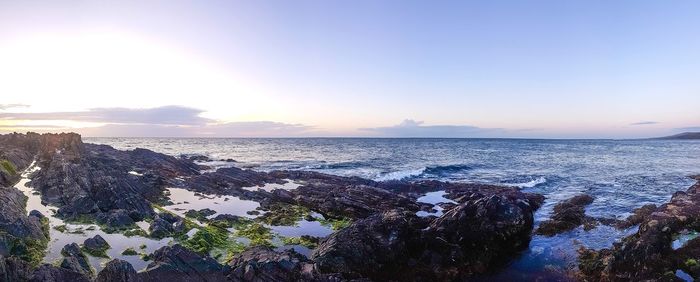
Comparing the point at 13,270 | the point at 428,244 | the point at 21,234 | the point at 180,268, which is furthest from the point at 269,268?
the point at 21,234

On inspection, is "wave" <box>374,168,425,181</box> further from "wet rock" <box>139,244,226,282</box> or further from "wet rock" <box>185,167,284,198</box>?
"wet rock" <box>139,244,226,282</box>

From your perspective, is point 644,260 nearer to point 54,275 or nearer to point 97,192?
point 54,275

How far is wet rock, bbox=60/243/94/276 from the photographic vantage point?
17141 mm

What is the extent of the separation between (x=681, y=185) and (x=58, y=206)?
2704 inches

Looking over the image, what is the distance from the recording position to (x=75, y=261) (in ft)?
59.4

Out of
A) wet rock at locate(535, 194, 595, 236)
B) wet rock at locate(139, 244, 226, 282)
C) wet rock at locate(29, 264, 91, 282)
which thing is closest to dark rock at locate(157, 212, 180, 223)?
wet rock at locate(139, 244, 226, 282)

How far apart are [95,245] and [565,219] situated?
107 ft

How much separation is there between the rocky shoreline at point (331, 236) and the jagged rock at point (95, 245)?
0.08m

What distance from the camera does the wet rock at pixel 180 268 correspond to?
52.3 feet

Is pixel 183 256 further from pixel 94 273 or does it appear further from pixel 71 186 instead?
pixel 71 186

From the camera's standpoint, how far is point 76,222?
28.5 metres

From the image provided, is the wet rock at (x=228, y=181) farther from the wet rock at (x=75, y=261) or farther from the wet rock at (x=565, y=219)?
the wet rock at (x=565, y=219)

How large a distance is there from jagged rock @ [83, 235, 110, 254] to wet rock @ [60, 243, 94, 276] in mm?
903

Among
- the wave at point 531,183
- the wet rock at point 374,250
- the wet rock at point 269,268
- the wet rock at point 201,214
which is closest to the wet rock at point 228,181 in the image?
the wet rock at point 201,214
